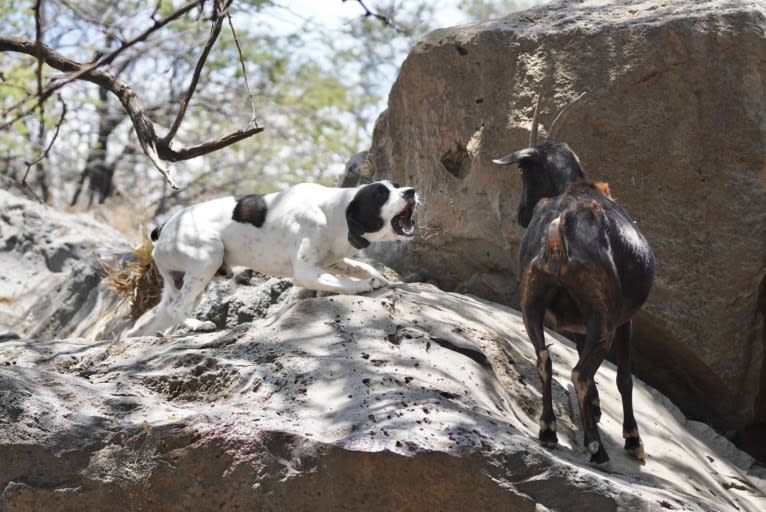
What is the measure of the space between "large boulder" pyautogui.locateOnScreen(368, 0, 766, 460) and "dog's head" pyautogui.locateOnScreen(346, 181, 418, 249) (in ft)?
3.77

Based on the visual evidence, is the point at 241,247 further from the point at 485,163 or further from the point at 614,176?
the point at 614,176

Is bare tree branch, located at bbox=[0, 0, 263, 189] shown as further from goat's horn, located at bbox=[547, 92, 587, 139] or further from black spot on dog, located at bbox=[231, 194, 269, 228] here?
goat's horn, located at bbox=[547, 92, 587, 139]

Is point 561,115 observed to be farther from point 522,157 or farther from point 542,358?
point 542,358

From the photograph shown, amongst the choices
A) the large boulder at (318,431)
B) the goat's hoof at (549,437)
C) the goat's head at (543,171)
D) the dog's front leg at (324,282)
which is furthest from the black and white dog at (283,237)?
the goat's hoof at (549,437)

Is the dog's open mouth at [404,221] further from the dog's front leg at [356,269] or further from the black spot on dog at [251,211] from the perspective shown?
the black spot on dog at [251,211]

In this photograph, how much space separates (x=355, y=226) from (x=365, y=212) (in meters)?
0.11

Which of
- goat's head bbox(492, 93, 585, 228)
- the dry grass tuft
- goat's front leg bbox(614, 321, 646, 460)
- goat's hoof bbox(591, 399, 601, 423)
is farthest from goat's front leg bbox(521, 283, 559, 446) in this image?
the dry grass tuft

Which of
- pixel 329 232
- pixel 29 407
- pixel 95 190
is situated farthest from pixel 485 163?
pixel 95 190

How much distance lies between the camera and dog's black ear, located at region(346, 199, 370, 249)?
21.5 feet

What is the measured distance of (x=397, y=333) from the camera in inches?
228

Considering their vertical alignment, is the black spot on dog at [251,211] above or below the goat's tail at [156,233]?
above

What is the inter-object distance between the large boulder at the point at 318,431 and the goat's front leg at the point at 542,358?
11cm

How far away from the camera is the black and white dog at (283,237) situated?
655 cm

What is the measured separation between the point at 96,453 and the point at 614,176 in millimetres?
4120
